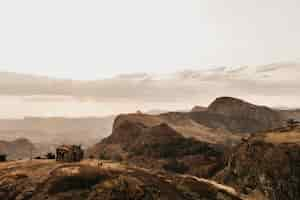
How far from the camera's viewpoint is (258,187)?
110 m

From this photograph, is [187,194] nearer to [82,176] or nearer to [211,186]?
[211,186]

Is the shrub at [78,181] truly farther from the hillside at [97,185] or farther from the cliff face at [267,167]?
the cliff face at [267,167]

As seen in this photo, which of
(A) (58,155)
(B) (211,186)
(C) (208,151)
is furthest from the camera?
(C) (208,151)

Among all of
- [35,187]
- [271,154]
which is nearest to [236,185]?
[271,154]

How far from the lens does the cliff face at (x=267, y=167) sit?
107188mm

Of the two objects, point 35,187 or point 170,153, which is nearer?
point 35,187

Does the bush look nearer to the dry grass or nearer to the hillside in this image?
the dry grass

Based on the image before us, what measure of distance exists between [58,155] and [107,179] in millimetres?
27005

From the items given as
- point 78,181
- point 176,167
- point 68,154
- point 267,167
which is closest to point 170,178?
point 78,181

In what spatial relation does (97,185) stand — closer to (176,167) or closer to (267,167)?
(267,167)

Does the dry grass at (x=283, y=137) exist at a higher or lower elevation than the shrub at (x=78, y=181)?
higher

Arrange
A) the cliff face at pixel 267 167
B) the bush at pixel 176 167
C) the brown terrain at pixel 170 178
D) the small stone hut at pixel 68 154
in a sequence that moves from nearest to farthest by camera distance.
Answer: the brown terrain at pixel 170 178, the small stone hut at pixel 68 154, the cliff face at pixel 267 167, the bush at pixel 176 167

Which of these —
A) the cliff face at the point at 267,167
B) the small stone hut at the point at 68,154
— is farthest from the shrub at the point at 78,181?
the cliff face at the point at 267,167

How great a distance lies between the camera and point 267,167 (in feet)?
371
